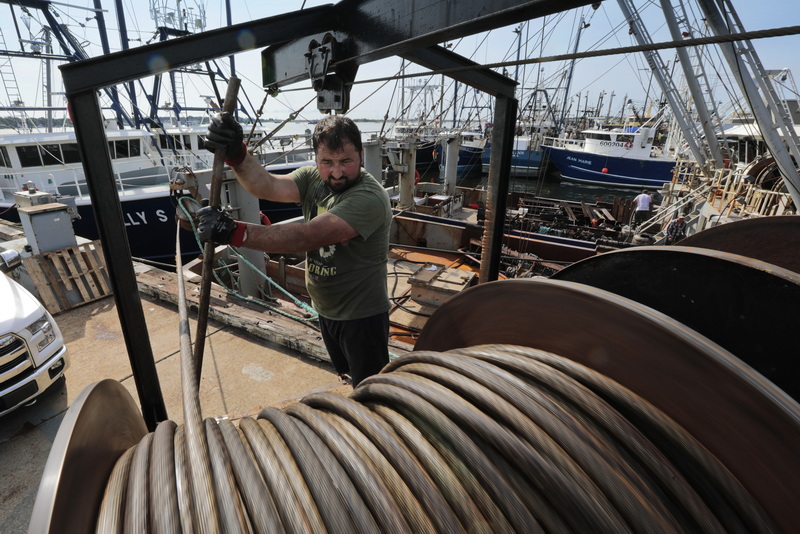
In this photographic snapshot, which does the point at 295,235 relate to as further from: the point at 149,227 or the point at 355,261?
the point at 149,227

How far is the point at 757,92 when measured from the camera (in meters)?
7.17

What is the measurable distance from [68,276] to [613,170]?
3463 cm

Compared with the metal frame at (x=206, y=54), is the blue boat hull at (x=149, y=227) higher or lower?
lower

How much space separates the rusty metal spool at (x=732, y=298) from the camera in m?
1.54

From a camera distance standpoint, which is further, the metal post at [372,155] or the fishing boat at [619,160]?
the fishing boat at [619,160]

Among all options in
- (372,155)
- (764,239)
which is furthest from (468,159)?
(764,239)

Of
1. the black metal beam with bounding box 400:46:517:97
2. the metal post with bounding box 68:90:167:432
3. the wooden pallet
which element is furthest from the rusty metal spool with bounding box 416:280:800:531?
the wooden pallet

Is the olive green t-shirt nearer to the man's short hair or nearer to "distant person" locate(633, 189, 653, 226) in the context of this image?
the man's short hair

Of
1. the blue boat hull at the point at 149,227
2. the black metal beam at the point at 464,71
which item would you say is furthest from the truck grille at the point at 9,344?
the blue boat hull at the point at 149,227

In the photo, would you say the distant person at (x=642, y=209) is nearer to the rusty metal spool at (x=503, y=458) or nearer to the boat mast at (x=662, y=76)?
the boat mast at (x=662, y=76)

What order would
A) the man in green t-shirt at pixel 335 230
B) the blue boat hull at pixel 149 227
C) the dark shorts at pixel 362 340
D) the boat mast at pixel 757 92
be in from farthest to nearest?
the blue boat hull at pixel 149 227 → the boat mast at pixel 757 92 → the dark shorts at pixel 362 340 → the man in green t-shirt at pixel 335 230

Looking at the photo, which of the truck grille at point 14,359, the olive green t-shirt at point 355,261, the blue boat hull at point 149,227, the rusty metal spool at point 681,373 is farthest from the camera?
the blue boat hull at point 149,227

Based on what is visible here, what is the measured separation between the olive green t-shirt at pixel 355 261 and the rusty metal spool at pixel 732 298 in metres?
1.36

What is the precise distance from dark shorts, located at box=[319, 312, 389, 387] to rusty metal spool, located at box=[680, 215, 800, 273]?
7.03 ft
